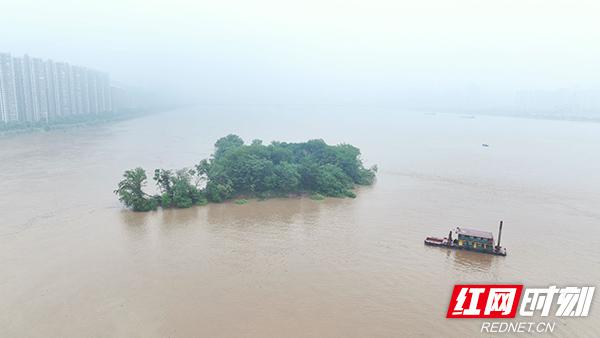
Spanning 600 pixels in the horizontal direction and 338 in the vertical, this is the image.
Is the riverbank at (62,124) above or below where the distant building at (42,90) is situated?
below

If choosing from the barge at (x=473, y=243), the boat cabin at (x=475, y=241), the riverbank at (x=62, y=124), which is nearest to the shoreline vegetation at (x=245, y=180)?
the barge at (x=473, y=243)

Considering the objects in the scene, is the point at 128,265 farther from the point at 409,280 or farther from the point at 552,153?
the point at 552,153

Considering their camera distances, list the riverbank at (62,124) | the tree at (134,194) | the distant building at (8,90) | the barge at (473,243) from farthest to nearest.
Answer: the distant building at (8,90)
the riverbank at (62,124)
the tree at (134,194)
the barge at (473,243)

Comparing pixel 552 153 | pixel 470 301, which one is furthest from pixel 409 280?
pixel 552 153

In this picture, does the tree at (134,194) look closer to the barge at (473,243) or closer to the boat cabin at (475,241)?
the barge at (473,243)

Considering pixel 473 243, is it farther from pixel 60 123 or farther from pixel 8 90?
pixel 8 90

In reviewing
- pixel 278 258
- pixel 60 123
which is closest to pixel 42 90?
pixel 60 123
